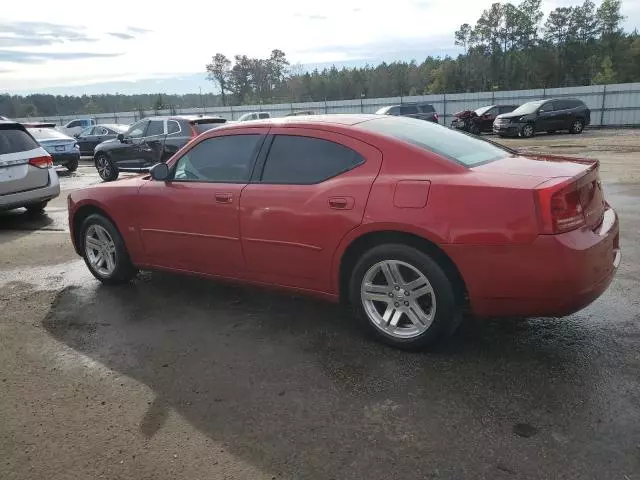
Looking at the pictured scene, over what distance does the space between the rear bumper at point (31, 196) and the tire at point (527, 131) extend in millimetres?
19892

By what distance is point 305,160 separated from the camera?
3.92 metres

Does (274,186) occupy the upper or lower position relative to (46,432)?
upper

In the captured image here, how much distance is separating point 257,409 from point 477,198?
1726 millimetres

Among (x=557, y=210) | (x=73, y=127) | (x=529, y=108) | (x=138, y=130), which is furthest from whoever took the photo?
(x=73, y=127)

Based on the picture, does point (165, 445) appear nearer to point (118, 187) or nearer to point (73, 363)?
point (73, 363)

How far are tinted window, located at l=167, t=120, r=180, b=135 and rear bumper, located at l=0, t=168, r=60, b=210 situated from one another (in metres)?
4.22

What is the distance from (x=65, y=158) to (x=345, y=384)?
51.2ft

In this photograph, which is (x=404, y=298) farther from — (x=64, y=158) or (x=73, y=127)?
(x=73, y=127)

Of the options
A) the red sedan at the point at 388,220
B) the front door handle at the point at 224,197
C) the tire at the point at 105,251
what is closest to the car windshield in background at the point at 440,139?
the red sedan at the point at 388,220

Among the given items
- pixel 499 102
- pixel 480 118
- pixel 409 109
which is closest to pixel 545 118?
pixel 480 118

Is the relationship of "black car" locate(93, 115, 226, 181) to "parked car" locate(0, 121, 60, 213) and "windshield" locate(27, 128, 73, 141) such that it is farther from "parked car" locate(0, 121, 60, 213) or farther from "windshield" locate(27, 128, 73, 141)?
"parked car" locate(0, 121, 60, 213)

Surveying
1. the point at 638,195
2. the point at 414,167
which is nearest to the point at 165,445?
the point at 414,167

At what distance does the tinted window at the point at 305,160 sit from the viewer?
12.3 feet

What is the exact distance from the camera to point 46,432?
291 centimetres
